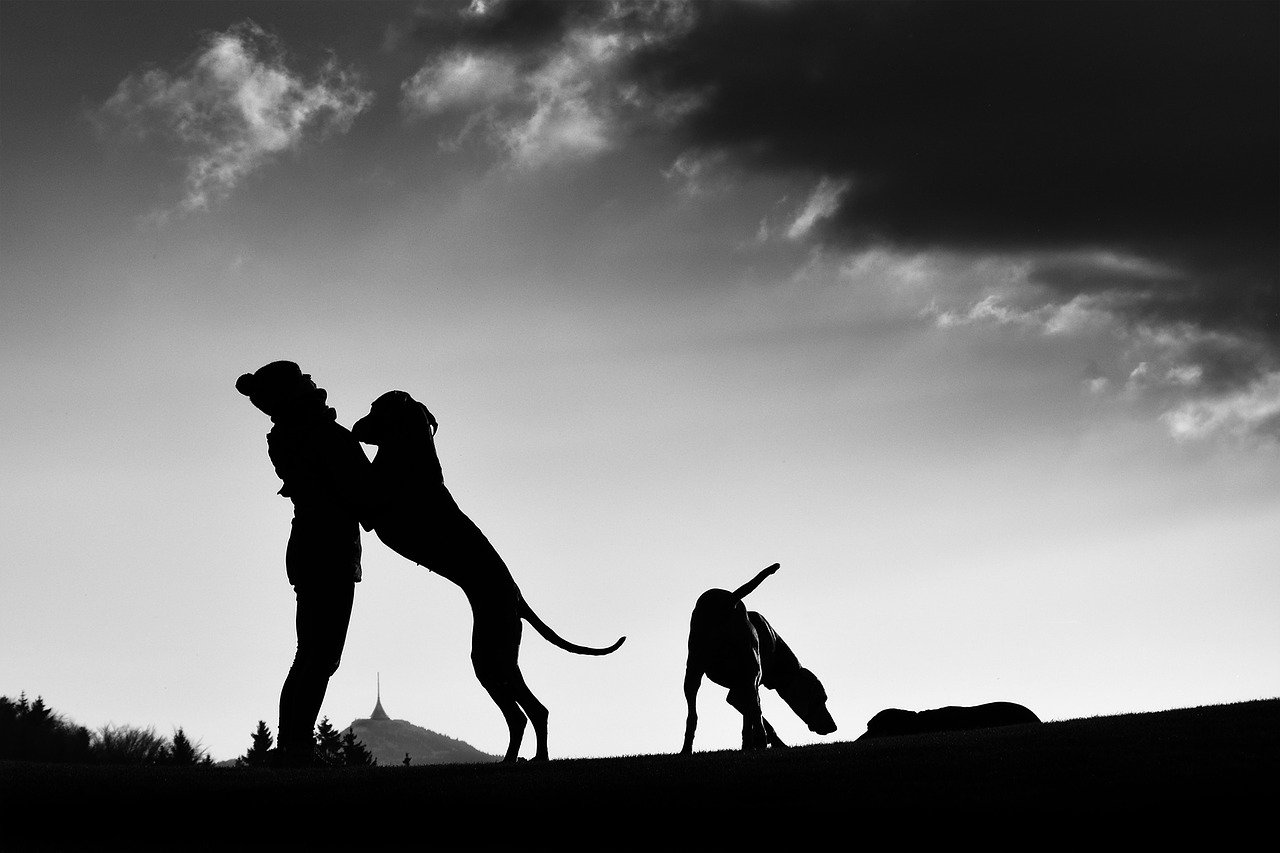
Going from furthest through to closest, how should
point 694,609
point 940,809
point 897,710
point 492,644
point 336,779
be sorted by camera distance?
1. point 897,710
2. point 694,609
3. point 492,644
4. point 336,779
5. point 940,809

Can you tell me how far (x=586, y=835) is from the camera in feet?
29.0

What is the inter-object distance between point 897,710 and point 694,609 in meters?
3.24

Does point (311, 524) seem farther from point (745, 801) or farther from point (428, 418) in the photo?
point (745, 801)

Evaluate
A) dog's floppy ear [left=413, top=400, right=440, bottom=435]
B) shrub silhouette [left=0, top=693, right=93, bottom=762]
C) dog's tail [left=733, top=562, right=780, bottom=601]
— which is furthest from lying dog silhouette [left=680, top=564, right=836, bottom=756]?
shrub silhouette [left=0, top=693, right=93, bottom=762]

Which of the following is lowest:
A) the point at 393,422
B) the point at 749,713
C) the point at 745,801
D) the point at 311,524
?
the point at 745,801

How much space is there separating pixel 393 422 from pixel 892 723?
7.53m

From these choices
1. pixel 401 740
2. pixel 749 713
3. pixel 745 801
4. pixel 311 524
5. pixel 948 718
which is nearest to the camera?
pixel 745 801

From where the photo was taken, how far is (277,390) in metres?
14.3

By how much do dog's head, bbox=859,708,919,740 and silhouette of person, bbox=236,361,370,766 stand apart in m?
6.82

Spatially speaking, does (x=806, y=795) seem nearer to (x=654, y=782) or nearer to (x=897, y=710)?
(x=654, y=782)

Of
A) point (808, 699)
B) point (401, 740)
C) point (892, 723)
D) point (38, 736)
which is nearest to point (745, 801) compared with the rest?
point (892, 723)

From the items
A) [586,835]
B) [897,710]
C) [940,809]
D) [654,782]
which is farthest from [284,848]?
[897,710]

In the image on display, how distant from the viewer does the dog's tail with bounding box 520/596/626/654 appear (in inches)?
555

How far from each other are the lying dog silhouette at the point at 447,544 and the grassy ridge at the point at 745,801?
1.51 m
